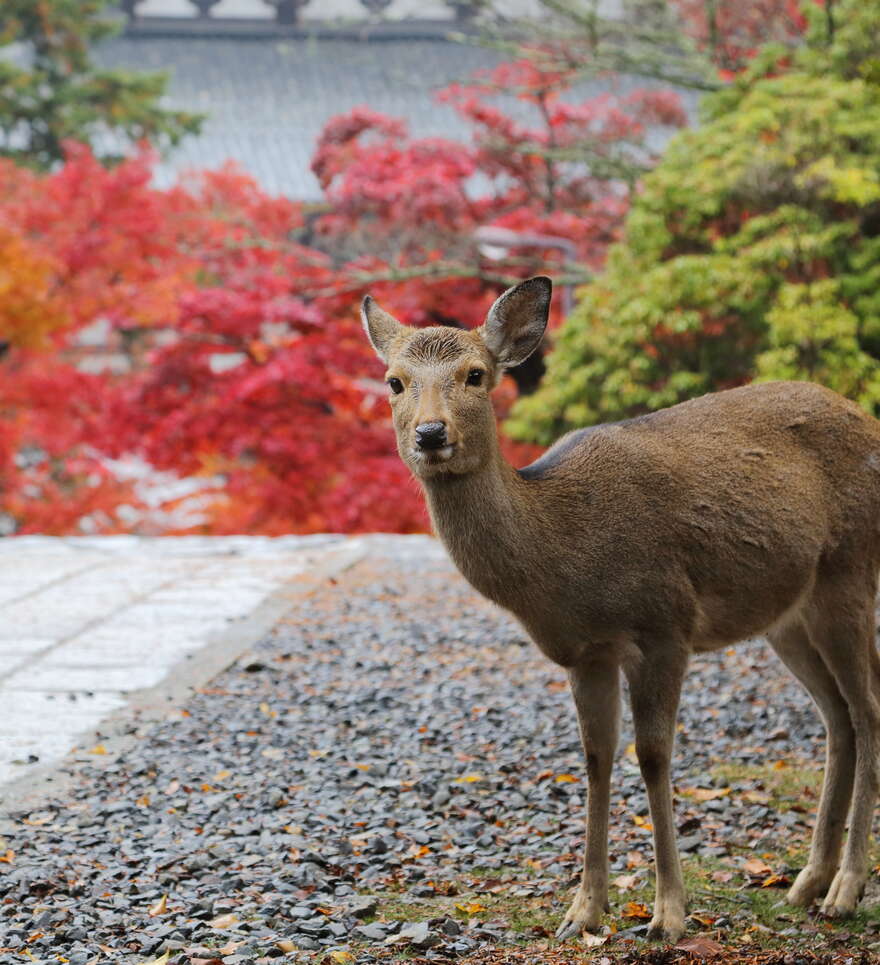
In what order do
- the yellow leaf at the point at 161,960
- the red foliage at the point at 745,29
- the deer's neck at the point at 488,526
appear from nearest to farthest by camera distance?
the yellow leaf at the point at 161,960 < the deer's neck at the point at 488,526 < the red foliage at the point at 745,29

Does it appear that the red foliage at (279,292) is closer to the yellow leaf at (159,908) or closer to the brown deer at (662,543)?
the brown deer at (662,543)

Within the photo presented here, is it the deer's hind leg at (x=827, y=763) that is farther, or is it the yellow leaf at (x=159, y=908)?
the deer's hind leg at (x=827, y=763)

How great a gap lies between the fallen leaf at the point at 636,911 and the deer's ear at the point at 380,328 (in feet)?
6.57

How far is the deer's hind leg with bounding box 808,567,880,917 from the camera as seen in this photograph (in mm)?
4402

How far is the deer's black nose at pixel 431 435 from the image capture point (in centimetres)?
372

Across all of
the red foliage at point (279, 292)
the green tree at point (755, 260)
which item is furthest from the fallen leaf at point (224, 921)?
the red foliage at point (279, 292)

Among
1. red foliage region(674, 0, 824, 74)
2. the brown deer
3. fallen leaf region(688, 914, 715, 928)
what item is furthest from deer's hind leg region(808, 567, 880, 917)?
red foliage region(674, 0, 824, 74)

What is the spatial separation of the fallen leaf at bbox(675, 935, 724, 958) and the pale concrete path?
3140 mm

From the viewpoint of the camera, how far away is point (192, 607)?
30.7 ft

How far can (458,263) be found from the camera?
42.3ft

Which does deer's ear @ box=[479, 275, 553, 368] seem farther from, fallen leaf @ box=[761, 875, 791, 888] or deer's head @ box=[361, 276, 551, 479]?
fallen leaf @ box=[761, 875, 791, 888]

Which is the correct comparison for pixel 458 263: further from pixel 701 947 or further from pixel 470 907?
pixel 701 947

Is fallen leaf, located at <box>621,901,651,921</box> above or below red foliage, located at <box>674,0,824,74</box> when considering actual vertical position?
below

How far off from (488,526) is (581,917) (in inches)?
51.5
